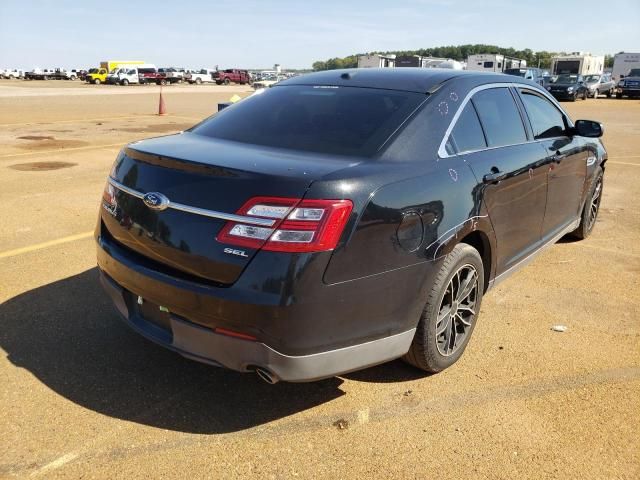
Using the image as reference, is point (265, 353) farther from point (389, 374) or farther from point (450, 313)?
point (450, 313)

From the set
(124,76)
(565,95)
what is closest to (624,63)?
(565,95)

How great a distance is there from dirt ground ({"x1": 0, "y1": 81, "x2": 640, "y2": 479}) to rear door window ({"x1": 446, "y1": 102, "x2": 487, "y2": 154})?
1.26 meters

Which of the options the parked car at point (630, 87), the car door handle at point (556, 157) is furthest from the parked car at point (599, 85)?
the car door handle at point (556, 157)

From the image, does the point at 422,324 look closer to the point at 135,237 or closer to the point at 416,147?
the point at 416,147

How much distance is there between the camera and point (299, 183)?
239 centimetres

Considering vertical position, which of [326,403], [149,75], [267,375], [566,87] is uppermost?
[149,75]

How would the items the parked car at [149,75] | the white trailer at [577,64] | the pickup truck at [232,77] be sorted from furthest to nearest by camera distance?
1. the pickup truck at [232,77]
2. the parked car at [149,75]
3. the white trailer at [577,64]

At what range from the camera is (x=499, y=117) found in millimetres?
3787

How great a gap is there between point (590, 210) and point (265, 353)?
458 centimetres

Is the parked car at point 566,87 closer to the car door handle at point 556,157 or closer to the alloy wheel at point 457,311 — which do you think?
the car door handle at point 556,157

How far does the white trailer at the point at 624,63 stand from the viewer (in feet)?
163

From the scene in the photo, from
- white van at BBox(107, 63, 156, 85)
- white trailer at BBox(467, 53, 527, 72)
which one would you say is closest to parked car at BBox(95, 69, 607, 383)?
white trailer at BBox(467, 53, 527, 72)

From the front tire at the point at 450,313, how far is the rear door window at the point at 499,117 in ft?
2.84

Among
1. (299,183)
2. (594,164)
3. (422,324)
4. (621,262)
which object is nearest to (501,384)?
(422,324)
